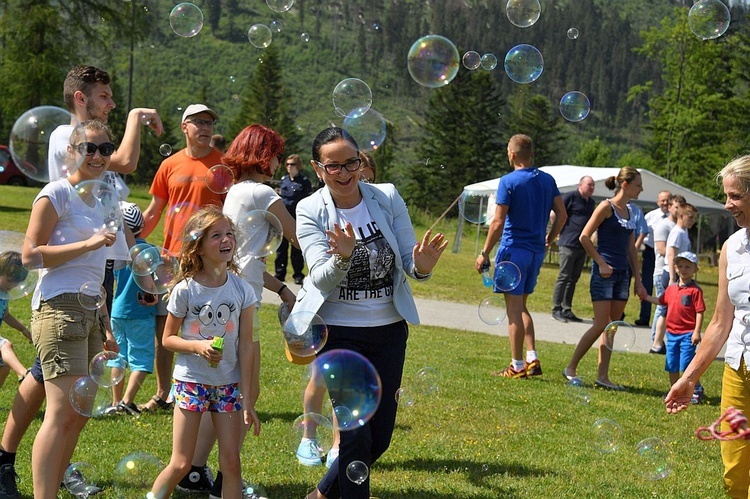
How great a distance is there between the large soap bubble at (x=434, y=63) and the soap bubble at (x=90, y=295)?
11.9 ft

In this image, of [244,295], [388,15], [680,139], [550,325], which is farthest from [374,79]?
[244,295]

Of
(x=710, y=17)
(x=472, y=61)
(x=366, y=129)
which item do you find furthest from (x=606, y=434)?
(x=710, y=17)

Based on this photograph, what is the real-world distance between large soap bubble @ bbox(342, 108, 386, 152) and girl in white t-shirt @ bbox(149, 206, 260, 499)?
5.80ft

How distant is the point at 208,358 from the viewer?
3.82m

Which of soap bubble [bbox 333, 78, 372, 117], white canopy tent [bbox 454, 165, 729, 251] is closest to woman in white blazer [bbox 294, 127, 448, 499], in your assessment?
soap bubble [bbox 333, 78, 372, 117]

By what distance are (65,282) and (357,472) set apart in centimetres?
154

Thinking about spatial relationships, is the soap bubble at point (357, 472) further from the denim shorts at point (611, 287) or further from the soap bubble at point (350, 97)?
the denim shorts at point (611, 287)

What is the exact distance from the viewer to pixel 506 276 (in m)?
7.58

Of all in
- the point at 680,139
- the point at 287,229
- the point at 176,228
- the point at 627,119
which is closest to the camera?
the point at 287,229

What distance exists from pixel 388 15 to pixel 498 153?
12274 cm

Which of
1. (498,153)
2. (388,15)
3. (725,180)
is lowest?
(498,153)

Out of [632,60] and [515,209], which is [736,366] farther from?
[632,60]

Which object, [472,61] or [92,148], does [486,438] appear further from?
[472,61]

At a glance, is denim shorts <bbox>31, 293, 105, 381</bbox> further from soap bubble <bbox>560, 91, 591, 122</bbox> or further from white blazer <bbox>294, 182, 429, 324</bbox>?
soap bubble <bbox>560, 91, 591, 122</bbox>
